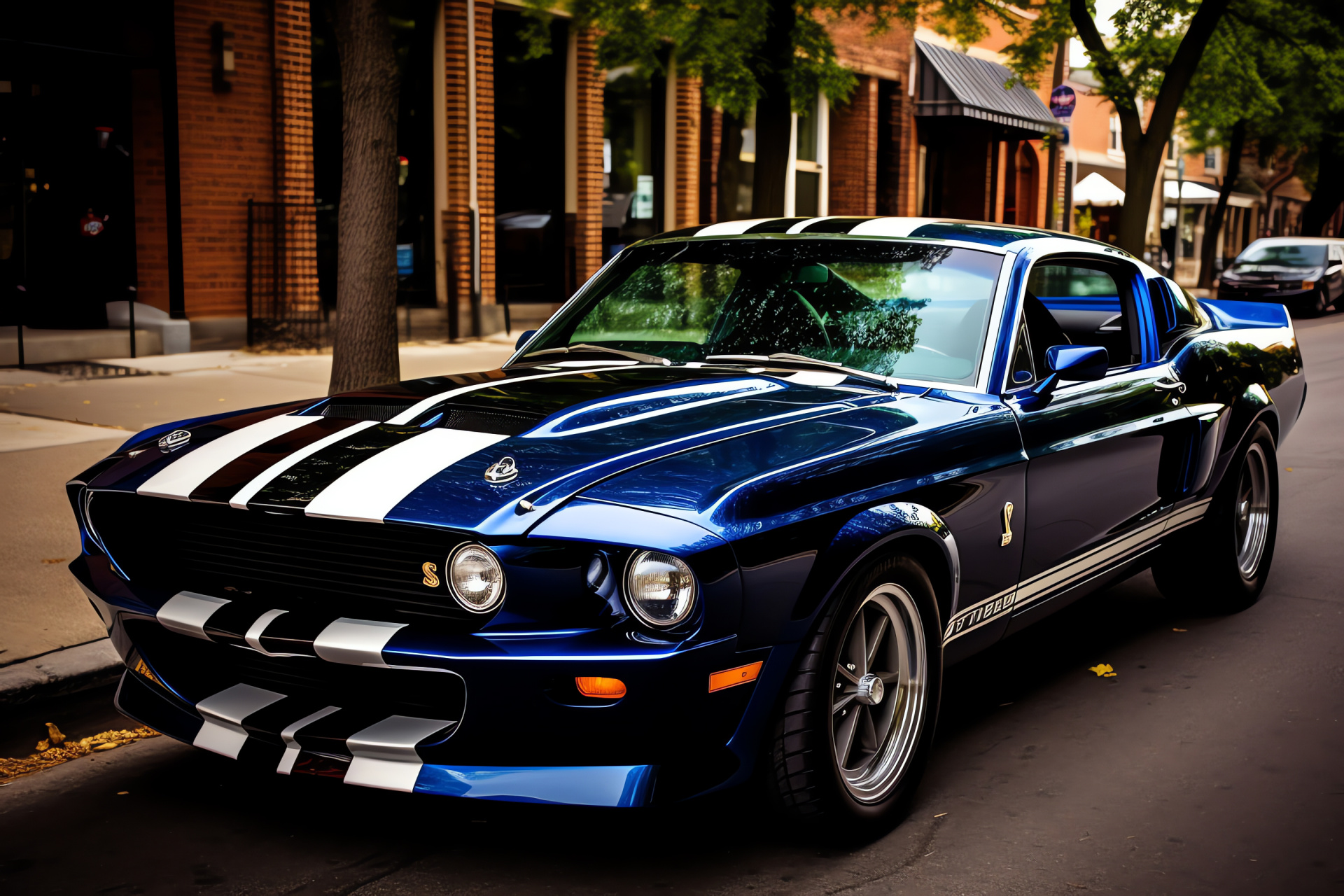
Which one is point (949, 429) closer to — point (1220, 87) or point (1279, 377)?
point (1279, 377)

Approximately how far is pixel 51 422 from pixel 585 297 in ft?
20.9

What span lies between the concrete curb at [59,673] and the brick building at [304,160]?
9094 mm

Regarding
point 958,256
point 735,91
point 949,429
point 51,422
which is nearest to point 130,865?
point 949,429

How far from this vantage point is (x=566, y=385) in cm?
402

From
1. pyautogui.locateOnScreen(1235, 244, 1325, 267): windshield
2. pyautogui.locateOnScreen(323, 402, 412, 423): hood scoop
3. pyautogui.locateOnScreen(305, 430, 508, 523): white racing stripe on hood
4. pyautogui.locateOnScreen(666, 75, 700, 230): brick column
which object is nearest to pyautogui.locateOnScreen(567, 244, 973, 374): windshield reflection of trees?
pyautogui.locateOnScreen(323, 402, 412, 423): hood scoop

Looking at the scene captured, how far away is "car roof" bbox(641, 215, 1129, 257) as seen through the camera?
456 centimetres

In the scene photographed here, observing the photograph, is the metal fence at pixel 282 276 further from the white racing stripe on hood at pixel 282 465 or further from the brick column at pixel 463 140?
the white racing stripe on hood at pixel 282 465

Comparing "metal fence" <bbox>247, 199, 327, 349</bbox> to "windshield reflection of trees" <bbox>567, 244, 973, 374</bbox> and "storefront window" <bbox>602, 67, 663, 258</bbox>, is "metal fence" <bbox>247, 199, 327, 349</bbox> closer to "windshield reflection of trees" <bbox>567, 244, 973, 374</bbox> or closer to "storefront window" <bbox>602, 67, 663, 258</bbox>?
"storefront window" <bbox>602, 67, 663, 258</bbox>

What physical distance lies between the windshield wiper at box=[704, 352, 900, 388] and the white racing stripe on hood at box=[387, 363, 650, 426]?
258 millimetres

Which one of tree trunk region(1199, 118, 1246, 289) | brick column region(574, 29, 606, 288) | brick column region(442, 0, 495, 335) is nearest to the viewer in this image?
brick column region(442, 0, 495, 335)

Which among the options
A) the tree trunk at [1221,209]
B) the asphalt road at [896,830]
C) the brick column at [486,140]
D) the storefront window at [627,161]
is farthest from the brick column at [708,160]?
the tree trunk at [1221,209]

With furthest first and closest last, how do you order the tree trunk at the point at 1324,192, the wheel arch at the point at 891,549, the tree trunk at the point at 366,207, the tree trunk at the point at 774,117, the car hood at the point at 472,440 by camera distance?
the tree trunk at the point at 1324,192
the tree trunk at the point at 774,117
the tree trunk at the point at 366,207
the wheel arch at the point at 891,549
the car hood at the point at 472,440

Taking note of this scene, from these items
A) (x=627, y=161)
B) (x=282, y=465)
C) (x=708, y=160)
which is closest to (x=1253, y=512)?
(x=282, y=465)

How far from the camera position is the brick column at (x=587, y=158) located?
1919 centimetres
